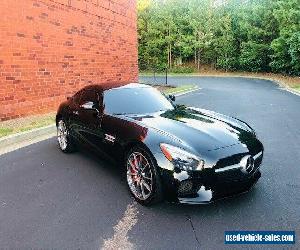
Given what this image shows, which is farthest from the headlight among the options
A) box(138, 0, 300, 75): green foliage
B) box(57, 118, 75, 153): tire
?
box(138, 0, 300, 75): green foliage

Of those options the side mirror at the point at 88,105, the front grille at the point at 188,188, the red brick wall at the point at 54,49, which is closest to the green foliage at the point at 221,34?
the red brick wall at the point at 54,49

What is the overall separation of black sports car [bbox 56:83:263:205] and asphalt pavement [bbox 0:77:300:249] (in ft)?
0.89

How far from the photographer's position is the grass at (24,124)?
8633mm

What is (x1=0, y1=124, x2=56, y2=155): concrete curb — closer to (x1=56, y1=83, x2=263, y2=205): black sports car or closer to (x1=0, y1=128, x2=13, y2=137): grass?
(x1=0, y1=128, x2=13, y2=137): grass

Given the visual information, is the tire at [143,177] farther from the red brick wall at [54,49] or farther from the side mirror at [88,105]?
the red brick wall at [54,49]

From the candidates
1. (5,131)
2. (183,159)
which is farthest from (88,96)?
(5,131)

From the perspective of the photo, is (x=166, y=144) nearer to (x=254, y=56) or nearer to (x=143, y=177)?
(x=143, y=177)

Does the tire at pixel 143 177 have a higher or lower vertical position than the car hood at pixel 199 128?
lower

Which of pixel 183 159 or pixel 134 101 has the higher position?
pixel 134 101

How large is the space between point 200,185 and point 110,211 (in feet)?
3.81

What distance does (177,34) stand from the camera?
44.4 metres

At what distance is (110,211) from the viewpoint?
14.8 feet

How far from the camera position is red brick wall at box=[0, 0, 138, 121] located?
1013cm

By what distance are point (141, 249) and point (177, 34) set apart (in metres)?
42.7
